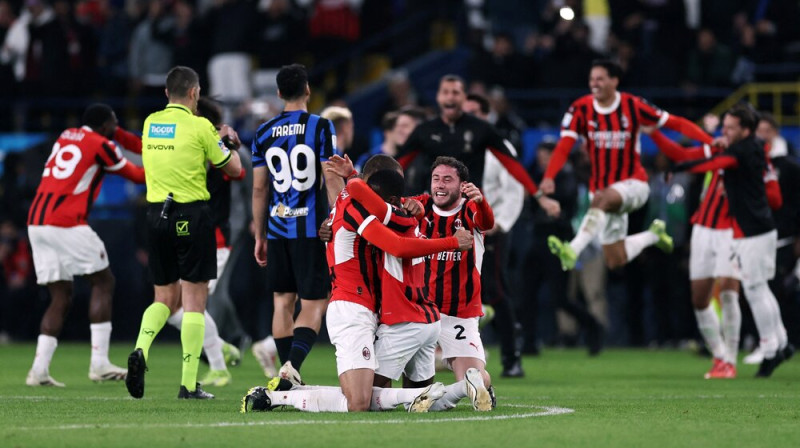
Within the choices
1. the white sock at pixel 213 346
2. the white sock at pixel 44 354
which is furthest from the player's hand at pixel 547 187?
the white sock at pixel 44 354

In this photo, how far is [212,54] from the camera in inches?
862

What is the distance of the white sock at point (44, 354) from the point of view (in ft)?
37.8

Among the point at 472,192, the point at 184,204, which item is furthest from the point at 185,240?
the point at 472,192

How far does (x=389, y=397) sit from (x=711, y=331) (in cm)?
555

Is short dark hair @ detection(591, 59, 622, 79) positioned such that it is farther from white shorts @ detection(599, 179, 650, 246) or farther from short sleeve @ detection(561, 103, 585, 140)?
white shorts @ detection(599, 179, 650, 246)

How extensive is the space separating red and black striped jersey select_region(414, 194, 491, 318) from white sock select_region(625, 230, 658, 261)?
145 inches

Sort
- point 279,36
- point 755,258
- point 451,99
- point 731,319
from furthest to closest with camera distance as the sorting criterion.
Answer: point 279,36 → point 731,319 → point 755,258 → point 451,99

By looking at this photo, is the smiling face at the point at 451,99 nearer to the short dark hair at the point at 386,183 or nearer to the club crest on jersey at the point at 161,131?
the club crest on jersey at the point at 161,131

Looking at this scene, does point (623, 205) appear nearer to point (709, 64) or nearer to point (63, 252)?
point (63, 252)

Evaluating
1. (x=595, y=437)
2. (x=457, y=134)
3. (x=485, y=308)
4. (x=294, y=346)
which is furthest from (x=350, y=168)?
(x=485, y=308)

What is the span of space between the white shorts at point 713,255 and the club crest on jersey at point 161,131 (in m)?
5.62

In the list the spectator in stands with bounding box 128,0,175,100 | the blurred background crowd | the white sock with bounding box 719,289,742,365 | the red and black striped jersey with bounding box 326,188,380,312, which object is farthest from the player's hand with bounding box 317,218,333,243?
the spectator in stands with bounding box 128,0,175,100

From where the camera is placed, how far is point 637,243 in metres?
13.2

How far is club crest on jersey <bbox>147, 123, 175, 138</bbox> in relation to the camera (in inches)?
393
